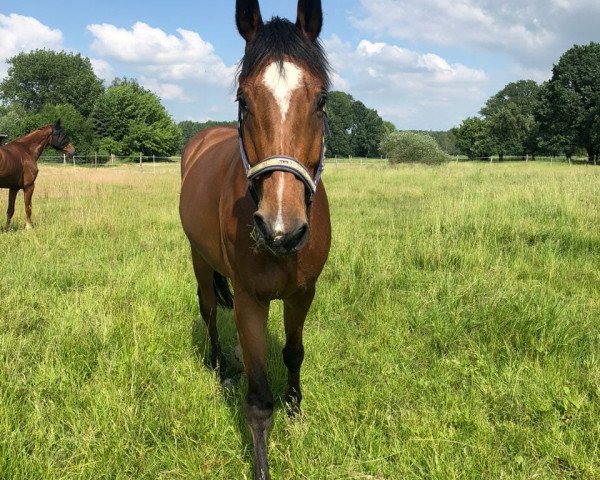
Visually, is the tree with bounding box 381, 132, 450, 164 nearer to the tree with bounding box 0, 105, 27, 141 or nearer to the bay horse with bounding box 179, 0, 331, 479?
the bay horse with bounding box 179, 0, 331, 479

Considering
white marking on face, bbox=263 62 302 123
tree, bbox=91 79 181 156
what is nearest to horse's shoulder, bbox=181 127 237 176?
white marking on face, bbox=263 62 302 123

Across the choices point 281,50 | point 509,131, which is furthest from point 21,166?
point 509,131

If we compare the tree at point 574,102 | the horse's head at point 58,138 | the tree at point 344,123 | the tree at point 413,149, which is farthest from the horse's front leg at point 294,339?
the tree at point 344,123

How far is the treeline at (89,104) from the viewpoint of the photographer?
5491cm

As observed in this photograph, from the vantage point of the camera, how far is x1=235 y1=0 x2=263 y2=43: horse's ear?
77.7 inches

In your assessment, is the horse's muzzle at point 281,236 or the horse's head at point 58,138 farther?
the horse's head at point 58,138

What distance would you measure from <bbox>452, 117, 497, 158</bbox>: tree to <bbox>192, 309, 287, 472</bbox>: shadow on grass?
63.8m

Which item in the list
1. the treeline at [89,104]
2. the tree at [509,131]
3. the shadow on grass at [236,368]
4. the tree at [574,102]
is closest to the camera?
the shadow on grass at [236,368]

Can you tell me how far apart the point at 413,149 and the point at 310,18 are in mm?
35044

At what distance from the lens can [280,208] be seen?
4.87ft

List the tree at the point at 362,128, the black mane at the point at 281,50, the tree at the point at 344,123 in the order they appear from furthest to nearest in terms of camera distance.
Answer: the tree at the point at 362,128
the tree at the point at 344,123
the black mane at the point at 281,50

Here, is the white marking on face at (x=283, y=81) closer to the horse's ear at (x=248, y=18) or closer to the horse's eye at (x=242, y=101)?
the horse's eye at (x=242, y=101)

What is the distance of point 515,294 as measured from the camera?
3881 mm

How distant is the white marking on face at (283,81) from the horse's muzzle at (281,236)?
1.41ft
